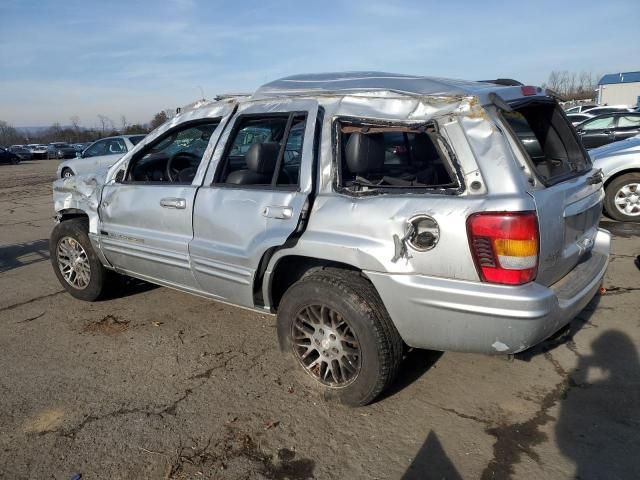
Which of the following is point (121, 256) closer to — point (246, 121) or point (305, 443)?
point (246, 121)

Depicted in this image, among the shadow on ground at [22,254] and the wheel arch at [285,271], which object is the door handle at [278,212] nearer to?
the wheel arch at [285,271]

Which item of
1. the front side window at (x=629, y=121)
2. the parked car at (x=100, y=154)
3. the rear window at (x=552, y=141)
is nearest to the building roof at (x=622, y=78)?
the front side window at (x=629, y=121)

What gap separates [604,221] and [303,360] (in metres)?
6.00

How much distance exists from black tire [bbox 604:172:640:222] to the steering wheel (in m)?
5.92

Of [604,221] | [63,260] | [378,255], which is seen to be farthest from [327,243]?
[604,221]

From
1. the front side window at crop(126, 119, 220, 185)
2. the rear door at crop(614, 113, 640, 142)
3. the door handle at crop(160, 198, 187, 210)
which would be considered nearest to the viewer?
the door handle at crop(160, 198, 187, 210)

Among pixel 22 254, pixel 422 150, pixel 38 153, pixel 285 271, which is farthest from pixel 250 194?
pixel 38 153

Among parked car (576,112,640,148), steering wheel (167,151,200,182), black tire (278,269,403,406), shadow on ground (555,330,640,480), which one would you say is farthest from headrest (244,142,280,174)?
parked car (576,112,640,148)

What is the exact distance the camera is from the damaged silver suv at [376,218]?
246 centimetres

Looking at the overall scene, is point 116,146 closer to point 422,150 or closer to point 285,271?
point 285,271

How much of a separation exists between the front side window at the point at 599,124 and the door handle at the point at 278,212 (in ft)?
41.4

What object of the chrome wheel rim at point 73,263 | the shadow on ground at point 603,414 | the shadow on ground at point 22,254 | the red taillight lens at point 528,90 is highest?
the red taillight lens at point 528,90

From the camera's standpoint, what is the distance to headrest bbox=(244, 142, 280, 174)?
333 centimetres

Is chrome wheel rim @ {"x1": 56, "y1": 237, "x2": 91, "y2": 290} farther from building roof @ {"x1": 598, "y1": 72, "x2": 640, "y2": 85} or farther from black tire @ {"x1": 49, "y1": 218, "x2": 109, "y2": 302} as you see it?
building roof @ {"x1": 598, "y1": 72, "x2": 640, "y2": 85}
